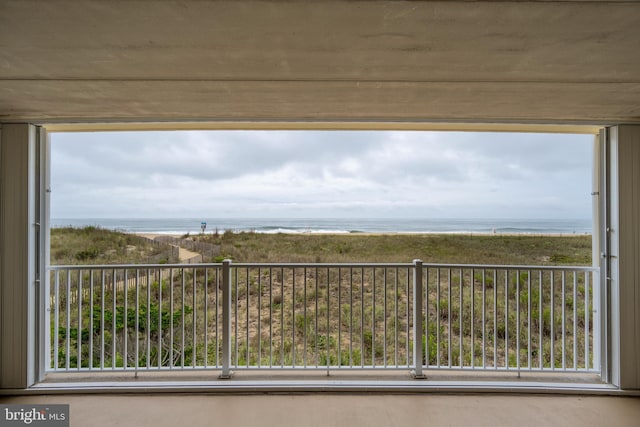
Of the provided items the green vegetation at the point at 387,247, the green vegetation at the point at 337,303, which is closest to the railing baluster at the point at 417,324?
the green vegetation at the point at 337,303

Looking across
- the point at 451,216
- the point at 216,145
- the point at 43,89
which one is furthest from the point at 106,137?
the point at 451,216

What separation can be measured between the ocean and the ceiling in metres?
Result: 1.72

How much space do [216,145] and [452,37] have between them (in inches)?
205

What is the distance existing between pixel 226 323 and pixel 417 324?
1798mm

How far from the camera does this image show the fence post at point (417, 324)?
290 centimetres

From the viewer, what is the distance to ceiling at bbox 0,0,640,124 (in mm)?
1336

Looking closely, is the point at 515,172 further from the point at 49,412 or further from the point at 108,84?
the point at 49,412

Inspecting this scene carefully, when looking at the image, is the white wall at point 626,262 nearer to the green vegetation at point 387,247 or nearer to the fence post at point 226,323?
the green vegetation at point 387,247

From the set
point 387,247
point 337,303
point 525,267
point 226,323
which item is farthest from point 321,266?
point 525,267

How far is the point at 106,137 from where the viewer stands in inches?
200

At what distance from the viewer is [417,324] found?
Result: 2.95 meters

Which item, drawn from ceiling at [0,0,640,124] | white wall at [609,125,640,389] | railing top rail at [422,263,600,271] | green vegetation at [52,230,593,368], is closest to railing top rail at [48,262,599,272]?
railing top rail at [422,263,600,271]

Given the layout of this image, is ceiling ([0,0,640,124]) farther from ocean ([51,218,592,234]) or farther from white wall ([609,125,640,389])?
ocean ([51,218,592,234])

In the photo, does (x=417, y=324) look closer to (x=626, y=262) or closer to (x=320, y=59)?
(x=626, y=262)
